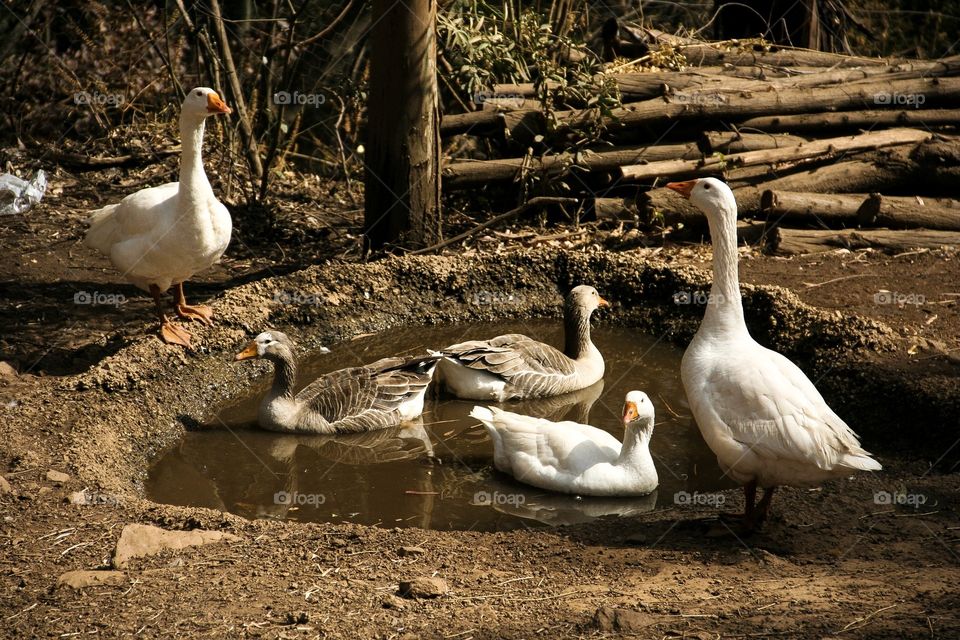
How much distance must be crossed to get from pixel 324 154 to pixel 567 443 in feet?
26.5

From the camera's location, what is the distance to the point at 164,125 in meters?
12.5

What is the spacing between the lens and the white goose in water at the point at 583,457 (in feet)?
20.7

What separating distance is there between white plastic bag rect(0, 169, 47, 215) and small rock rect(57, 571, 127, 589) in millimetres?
7211

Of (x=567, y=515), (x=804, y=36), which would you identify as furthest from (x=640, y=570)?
(x=804, y=36)

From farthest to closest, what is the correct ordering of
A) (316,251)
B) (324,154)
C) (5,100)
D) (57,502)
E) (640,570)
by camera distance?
1. (324,154)
2. (5,100)
3. (316,251)
4. (57,502)
5. (640,570)

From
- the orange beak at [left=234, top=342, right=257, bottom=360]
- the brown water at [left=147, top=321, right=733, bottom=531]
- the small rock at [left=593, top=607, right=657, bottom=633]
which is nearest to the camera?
the small rock at [left=593, top=607, right=657, bottom=633]

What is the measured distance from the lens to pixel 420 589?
4523mm

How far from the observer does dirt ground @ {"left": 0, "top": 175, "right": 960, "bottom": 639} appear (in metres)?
4.34

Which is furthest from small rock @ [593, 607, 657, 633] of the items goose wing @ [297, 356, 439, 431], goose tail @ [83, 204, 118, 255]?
goose tail @ [83, 204, 118, 255]

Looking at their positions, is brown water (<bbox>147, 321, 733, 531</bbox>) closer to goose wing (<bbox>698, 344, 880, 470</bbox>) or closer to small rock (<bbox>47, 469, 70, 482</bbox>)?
small rock (<bbox>47, 469, 70, 482</bbox>)

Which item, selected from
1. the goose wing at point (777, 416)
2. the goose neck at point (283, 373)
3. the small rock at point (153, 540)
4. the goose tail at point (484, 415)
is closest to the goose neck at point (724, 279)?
the goose wing at point (777, 416)

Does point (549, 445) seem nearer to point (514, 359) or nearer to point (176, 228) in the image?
point (514, 359)

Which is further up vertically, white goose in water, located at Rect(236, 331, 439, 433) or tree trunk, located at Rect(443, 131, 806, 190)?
tree trunk, located at Rect(443, 131, 806, 190)

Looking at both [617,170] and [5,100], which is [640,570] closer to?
[617,170]
